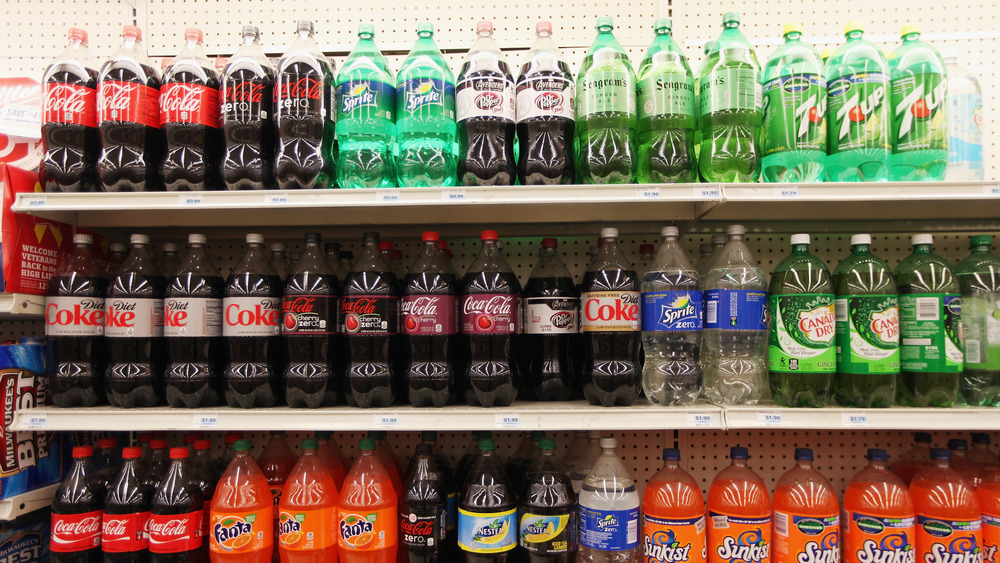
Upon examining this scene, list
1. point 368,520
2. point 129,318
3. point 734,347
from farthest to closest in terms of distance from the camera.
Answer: point 734,347, point 129,318, point 368,520

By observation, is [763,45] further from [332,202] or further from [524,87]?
[332,202]

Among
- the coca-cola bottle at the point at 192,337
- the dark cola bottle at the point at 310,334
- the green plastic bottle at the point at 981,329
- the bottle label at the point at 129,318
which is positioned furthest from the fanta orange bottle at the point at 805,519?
the bottle label at the point at 129,318

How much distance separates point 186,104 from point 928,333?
249 cm

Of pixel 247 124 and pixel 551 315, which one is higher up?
pixel 247 124

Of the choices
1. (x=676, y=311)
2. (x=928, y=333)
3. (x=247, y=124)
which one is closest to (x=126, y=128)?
(x=247, y=124)

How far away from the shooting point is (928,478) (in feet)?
5.81

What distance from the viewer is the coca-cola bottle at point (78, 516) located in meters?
1.66

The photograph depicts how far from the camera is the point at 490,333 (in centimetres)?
163

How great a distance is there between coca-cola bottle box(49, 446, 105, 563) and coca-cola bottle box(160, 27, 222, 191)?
0.98m

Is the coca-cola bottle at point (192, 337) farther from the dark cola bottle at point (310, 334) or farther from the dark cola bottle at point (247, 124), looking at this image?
the dark cola bottle at point (247, 124)

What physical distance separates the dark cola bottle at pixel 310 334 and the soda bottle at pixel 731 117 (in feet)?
4.46

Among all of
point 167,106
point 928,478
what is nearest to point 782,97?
point 928,478

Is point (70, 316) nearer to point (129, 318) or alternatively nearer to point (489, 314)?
point (129, 318)

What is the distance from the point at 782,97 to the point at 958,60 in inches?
43.2
